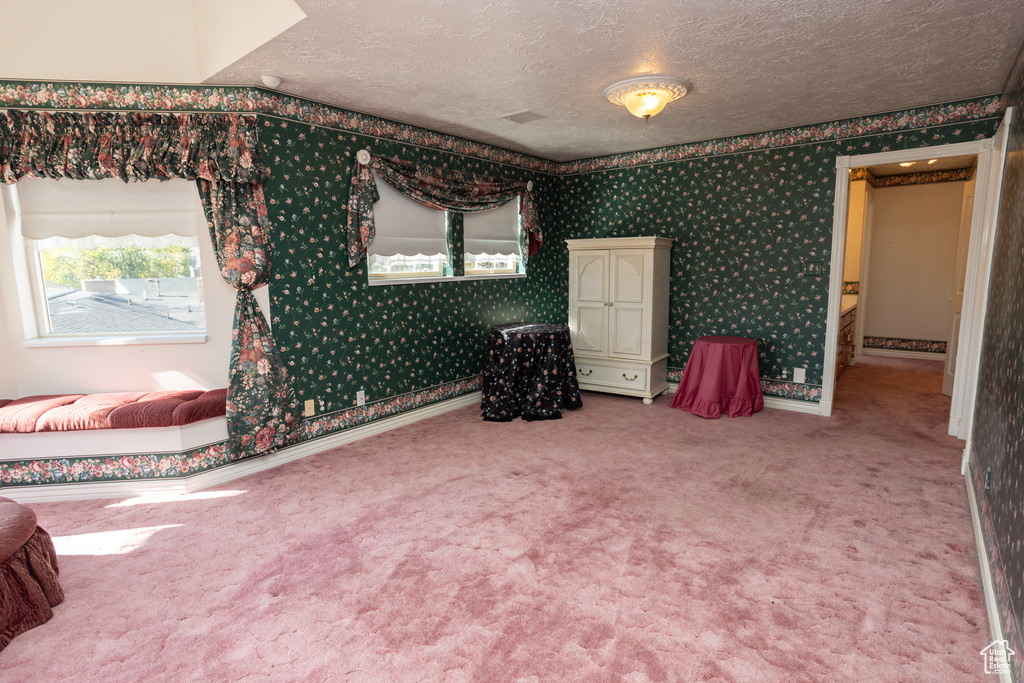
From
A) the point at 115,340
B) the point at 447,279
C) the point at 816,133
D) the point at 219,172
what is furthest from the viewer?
the point at 447,279

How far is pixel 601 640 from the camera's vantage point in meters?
1.91

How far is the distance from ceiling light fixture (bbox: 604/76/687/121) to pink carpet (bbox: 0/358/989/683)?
2311 millimetres

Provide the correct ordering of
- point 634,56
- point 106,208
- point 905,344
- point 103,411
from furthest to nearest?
point 905,344 < point 106,208 < point 103,411 < point 634,56

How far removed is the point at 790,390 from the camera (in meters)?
4.73

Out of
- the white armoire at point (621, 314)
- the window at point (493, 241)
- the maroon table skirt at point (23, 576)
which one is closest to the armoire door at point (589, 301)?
the white armoire at point (621, 314)

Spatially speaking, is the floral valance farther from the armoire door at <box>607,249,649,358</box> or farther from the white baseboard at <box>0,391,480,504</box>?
the armoire door at <box>607,249,649,358</box>

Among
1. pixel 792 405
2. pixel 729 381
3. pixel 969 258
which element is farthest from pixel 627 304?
pixel 969 258

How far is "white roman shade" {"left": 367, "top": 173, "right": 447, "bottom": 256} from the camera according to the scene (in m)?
4.16

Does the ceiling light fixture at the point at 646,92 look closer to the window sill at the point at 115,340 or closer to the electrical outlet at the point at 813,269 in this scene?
the electrical outlet at the point at 813,269

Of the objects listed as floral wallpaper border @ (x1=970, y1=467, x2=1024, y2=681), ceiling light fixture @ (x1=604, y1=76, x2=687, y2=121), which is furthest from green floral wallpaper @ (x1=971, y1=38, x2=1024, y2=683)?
ceiling light fixture @ (x1=604, y1=76, x2=687, y2=121)

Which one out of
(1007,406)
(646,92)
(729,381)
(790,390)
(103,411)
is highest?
(646,92)

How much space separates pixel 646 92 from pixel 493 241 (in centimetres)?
229

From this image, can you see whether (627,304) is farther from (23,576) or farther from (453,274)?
(23,576)

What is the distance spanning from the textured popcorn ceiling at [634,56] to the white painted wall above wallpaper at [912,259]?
3.88 metres
